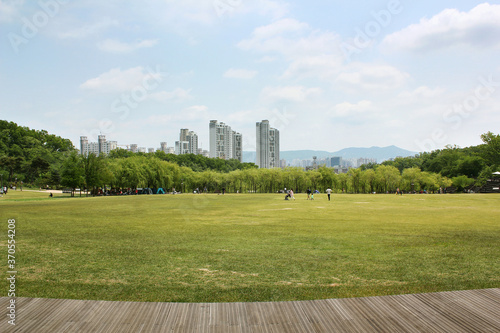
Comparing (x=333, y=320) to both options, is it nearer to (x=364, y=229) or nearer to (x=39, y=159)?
(x=364, y=229)

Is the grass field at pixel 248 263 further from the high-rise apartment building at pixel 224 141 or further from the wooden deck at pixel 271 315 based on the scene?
the high-rise apartment building at pixel 224 141

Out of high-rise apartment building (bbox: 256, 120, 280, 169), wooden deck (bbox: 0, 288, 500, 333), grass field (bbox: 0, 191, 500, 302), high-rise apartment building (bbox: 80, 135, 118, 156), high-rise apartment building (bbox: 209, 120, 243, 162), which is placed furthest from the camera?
high-rise apartment building (bbox: 80, 135, 118, 156)

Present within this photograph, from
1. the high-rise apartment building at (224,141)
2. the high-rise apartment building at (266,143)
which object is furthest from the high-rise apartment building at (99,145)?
the high-rise apartment building at (266,143)

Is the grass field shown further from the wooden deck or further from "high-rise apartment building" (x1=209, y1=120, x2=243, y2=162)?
"high-rise apartment building" (x1=209, y1=120, x2=243, y2=162)

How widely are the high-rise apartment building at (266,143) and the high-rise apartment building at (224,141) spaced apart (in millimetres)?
13560

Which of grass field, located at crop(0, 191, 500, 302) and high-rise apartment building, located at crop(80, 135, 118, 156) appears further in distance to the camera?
high-rise apartment building, located at crop(80, 135, 118, 156)

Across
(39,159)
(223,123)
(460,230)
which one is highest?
(223,123)

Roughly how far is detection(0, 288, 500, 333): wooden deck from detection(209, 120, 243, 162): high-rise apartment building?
15737 cm

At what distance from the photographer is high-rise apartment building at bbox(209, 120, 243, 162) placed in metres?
164

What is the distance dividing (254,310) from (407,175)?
86239 millimetres

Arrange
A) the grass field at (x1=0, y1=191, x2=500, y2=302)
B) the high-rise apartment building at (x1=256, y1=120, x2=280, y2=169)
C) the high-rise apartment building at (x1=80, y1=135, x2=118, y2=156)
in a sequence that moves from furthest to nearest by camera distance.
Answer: the high-rise apartment building at (x1=80, y1=135, x2=118, y2=156), the high-rise apartment building at (x1=256, y1=120, x2=280, y2=169), the grass field at (x1=0, y1=191, x2=500, y2=302)

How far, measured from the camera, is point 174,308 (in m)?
5.08

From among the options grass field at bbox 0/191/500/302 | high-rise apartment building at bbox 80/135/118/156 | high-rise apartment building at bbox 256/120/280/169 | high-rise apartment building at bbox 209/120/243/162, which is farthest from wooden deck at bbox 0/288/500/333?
high-rise apartment building at bbox 80/135/118/156

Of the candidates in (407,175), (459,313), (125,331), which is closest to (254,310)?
(125,331)
